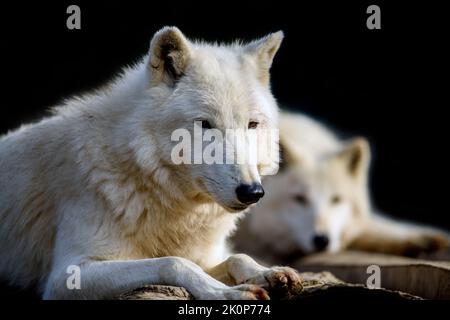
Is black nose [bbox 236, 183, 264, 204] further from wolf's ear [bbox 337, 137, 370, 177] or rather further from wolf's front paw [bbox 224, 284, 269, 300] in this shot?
Result: wolf's ear [bbox 337, 137, 370, 177]

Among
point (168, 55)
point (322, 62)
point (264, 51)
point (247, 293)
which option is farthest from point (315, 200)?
point (247, 293)

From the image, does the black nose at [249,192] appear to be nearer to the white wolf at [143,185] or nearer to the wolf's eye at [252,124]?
the white wolf at [143,185]

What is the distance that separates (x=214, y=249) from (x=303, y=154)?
423cm

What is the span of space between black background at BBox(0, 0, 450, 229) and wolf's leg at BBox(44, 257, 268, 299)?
5345 millimetres

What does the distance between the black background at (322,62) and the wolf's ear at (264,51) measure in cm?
447

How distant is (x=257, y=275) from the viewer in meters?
3.88

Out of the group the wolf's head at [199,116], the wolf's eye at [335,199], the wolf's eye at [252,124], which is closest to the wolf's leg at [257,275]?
the wolf's head at [199,116]

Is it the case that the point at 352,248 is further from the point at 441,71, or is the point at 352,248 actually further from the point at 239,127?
the point at 239,127

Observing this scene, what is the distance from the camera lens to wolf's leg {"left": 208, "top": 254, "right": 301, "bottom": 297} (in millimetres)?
3619

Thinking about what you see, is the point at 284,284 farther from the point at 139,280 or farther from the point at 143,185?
the point at 143,185

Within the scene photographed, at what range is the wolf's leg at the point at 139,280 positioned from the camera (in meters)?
3.52

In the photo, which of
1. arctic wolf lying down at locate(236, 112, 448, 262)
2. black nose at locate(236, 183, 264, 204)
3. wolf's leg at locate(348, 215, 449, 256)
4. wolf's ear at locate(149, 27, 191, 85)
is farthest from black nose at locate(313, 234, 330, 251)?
black nose at locate(236, 183, 264, 204)

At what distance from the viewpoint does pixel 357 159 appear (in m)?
8.55

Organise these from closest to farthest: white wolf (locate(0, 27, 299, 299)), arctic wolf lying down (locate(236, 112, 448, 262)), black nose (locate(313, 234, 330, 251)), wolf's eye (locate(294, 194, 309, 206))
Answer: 1. white wolf (locate(0, 27, 299, 299))
2. black nose (locate(313, 234, 330, 251))
3. arctic wolf lying down (locate(236, 112, 448, 262))
4. wolf's eye (locate(294, 194, 309, 206))
